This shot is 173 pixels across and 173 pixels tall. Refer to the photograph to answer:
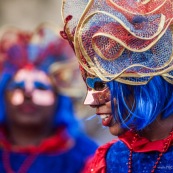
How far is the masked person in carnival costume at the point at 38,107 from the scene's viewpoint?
19.5 ft

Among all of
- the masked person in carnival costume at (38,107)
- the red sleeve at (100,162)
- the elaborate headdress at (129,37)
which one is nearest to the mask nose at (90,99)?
the elaborate headdress at (129,37)

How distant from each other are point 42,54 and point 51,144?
62 centimetres

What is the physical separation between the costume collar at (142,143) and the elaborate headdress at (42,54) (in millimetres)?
2807

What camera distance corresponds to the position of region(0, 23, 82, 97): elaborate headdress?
240 inches

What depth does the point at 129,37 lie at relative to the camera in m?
3.06

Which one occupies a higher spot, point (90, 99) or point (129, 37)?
point (129, 37)

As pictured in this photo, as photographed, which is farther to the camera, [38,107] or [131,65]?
[38,107]

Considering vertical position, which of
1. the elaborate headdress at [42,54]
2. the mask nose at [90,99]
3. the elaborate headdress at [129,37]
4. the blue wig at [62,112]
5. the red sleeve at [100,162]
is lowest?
the blue wig at [62,112]

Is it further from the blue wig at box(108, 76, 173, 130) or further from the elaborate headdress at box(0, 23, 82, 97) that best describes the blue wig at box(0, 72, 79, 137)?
the blue wig at box(108, 76, 173, 130)

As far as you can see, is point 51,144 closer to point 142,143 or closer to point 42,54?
point 42,54

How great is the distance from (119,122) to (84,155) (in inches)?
111

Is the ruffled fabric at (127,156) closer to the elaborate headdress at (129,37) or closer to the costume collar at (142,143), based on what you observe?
the costume collar at (142,143)

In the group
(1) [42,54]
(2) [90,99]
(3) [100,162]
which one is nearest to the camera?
(2) [90,99]

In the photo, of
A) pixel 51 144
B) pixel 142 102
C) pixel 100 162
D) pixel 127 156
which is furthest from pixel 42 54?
pixel 142 102
